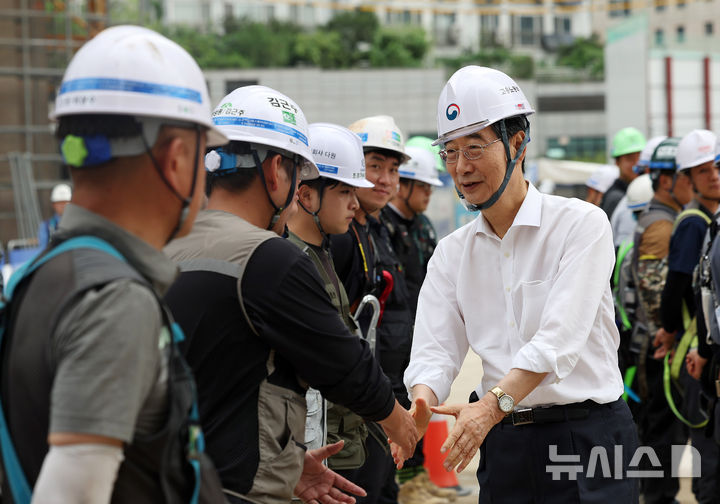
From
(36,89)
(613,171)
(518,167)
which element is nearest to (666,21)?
(36,89)

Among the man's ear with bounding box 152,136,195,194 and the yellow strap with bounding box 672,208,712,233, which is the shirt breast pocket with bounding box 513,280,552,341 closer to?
the man's ear with bounding box 152,136,195,194

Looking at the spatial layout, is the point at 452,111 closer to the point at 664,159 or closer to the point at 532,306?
the point at 532,306

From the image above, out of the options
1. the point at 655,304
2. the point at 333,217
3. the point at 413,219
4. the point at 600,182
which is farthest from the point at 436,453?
the point at 600,182

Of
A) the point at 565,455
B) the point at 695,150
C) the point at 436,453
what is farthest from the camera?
the point at 436,453

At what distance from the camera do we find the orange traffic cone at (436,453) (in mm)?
7688

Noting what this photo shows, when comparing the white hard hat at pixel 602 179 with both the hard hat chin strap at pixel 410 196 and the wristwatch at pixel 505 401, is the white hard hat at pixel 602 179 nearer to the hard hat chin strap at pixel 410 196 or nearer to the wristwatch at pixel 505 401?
the hard hat chin strap at pixel 410 196

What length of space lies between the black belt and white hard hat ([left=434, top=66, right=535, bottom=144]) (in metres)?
1.05

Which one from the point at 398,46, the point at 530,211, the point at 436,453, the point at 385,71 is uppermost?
the point at 398,46

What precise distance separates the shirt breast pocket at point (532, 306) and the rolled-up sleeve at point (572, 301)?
0.01 metres

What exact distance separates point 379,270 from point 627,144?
18.2ft

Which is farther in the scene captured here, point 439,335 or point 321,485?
point 439,335

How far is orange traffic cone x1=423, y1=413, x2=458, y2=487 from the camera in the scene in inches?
303

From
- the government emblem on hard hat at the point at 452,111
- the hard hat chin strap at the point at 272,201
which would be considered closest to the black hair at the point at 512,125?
the government emblem on hard hat at the point at 452,111

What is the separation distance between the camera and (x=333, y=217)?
15.5ft
